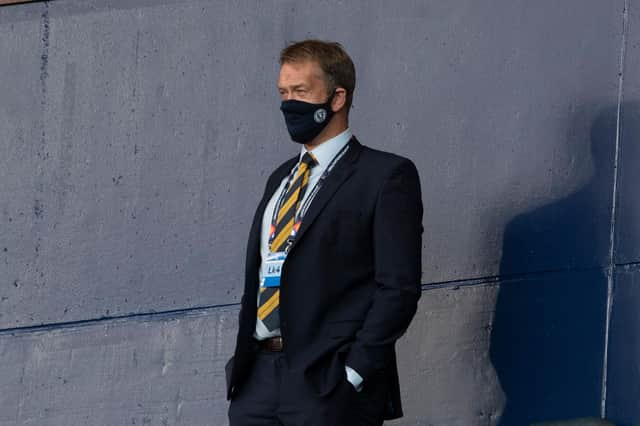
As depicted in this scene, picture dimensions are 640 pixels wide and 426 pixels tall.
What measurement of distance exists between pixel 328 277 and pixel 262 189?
147cm

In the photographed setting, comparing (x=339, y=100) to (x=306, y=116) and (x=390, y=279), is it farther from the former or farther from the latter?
(x=390, y=279)

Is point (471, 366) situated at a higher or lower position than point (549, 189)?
lower

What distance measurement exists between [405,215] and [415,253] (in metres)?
0.13

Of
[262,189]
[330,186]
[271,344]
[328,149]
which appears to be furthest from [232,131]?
[271,344]

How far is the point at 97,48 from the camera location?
5047 mm

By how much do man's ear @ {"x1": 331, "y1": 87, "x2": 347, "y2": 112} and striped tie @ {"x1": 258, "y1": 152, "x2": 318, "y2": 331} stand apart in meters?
0.18

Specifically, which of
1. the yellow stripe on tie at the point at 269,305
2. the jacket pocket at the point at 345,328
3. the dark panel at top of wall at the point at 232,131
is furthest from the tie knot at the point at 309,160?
the dark panel at top of wall at the point at 232,131

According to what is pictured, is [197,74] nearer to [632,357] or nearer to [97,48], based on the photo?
[97,48]

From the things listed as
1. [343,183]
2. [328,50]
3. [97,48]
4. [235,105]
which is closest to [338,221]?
[343,183]

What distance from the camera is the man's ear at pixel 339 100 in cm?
382

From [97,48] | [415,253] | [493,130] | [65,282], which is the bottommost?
[65,282]

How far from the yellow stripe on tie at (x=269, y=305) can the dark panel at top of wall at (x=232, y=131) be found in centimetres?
131

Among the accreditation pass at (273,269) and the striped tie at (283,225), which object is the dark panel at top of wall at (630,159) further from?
the accreditation pass at (273,269)

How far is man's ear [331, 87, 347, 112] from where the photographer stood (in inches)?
151
